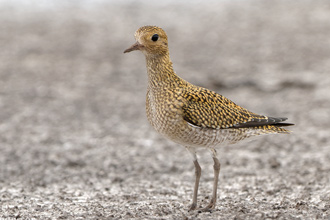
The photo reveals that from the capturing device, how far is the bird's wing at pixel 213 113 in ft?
19.4

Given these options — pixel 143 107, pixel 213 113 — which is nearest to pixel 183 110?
pixel 213 113

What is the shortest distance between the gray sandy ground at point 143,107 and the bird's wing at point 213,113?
3.37 ft

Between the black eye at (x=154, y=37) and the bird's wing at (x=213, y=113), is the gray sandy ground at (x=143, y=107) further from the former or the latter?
the black eye at (x=154, y=37)

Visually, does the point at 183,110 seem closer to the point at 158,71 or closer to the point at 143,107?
the point at 158,71

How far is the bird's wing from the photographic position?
5.90 metres

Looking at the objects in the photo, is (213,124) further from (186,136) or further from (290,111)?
(290,111)

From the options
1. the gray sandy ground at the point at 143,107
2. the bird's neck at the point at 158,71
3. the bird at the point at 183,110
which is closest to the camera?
the bird at the point at 183,110

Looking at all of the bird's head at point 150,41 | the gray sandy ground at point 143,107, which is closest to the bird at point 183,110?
the bird's head at point 150,41

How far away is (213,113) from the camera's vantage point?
240 inches

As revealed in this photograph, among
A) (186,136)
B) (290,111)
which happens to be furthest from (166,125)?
(290,111)

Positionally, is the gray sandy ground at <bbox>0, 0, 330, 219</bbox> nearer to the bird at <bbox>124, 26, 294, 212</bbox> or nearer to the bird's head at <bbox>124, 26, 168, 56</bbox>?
the bird at <bbox>124, 26, 294, 212</bbox>

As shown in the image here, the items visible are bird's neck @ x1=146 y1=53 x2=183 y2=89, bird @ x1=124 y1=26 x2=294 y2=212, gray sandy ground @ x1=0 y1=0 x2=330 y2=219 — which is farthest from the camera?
gray sandy ground @ x1=0 y1=0 x2=330 y2=219

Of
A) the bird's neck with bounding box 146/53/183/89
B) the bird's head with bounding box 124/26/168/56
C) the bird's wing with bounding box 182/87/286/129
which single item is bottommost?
the bird's wing with bounding box 182/87/286/129

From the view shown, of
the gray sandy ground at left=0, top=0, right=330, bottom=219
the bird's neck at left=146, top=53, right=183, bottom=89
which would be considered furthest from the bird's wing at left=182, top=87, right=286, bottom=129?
the gray sandy ground at left=0, top=0, right=330, bottom=219
